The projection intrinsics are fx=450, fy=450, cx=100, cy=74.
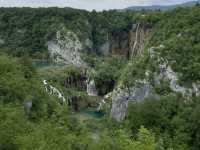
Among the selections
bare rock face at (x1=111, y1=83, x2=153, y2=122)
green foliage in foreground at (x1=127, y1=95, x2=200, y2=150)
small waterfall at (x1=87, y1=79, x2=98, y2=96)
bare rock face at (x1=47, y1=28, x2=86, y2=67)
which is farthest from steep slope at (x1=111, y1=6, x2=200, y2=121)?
bare rock face at (x1=47, y1=28, x2=86, y2=67)

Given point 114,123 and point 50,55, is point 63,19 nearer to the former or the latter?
point 50,55

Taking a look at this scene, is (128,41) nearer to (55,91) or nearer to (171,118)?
(55,91)

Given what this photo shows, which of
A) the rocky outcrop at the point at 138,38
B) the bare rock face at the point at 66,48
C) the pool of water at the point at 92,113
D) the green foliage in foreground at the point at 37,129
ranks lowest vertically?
the pool of water at the point at 92,113

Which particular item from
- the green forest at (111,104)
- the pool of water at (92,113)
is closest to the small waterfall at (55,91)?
the green forest at (111,104)

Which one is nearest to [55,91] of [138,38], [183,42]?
[183,42]

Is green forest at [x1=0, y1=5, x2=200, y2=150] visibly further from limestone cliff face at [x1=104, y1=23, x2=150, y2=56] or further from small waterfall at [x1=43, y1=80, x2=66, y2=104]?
limestone cliff face at [x1=104, y1=23, x2=150, y2=56]

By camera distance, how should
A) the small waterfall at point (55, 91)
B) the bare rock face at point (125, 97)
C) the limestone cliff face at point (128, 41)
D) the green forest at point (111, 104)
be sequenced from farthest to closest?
the limestone cliff face at point (128, 41)
the small waterfall at point (55, 91)
the bare rock face at point (125, 97)
the green forest at point (111, 104)

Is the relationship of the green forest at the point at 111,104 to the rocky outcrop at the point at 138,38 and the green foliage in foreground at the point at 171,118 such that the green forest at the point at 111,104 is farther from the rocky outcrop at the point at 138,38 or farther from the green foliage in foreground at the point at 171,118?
the rocky outcrop at the point at 138,38

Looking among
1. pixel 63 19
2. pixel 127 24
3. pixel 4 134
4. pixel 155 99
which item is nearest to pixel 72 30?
pixel 63 19
